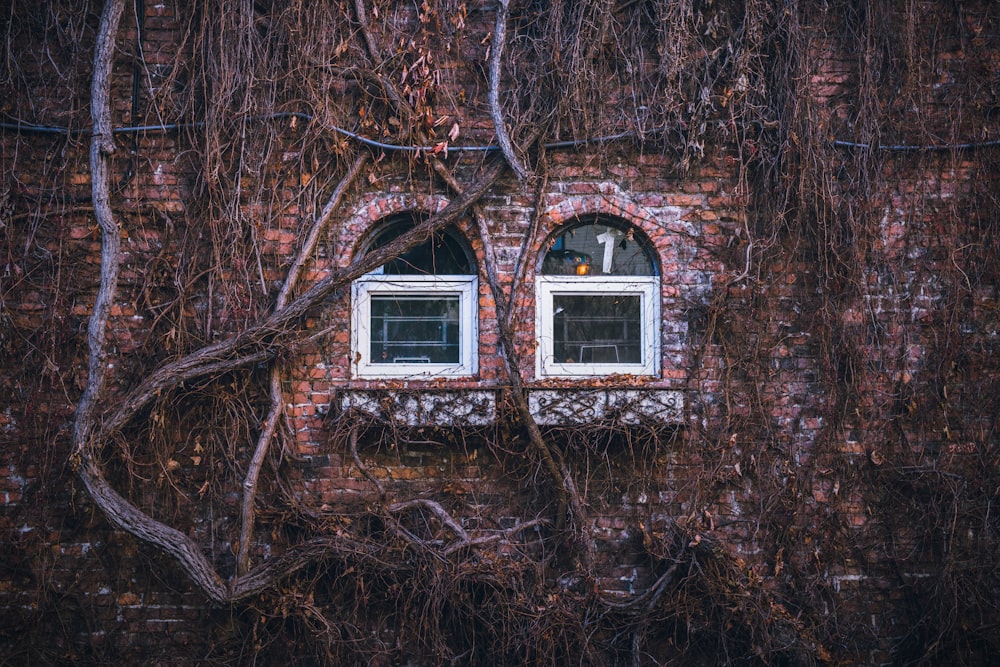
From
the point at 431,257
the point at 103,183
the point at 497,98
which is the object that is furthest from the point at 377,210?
the point at 103,183

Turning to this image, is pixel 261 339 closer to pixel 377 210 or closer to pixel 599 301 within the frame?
pixel 377 210

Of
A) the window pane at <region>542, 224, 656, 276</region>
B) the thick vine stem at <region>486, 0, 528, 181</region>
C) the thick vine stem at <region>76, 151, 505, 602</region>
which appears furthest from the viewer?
the window pane at <region>542, 224, 656, 276</region>

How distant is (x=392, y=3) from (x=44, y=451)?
349 cm

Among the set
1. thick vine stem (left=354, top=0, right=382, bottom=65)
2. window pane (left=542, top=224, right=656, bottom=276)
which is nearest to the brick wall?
window pane (left=542, top=224, right=656, bottom=276)

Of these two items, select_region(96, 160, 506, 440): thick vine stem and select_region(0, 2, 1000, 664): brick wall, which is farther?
select_region(0, 2, 1000, 664): brick wall

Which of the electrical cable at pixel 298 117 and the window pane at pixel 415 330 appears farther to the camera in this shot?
the window pane at pixel 415 330

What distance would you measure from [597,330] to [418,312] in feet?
3.80

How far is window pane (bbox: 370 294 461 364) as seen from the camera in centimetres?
465

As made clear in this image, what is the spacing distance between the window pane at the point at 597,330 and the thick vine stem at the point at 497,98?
897 millimetres

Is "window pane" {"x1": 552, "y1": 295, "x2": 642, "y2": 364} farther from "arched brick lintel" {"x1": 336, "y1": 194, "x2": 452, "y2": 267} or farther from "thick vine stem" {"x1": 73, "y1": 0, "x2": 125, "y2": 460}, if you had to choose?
"thick vine stem" {"x1": 73, "y1": 0, "x2": 125, "y2": 460}

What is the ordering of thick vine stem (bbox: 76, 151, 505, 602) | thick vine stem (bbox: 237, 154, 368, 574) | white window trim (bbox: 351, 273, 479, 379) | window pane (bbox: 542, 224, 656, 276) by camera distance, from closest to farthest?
thick vine stem (bbox: 76, 151, 505, 602) < thick vine stem (bbox: 237, 154, 368, 574) < white window trim (bbox: 351, 273, 479, 379) < window pane (bbox: 542, 224, 656, 276)

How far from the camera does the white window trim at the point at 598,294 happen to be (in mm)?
4645

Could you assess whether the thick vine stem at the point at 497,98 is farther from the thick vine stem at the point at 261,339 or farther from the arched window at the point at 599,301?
the arched window at the point at 599,301

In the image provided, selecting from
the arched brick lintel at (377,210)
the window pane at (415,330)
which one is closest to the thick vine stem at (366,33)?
the arched brick lintel at (377,210)
